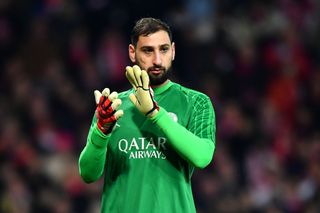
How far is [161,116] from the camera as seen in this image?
13.5ft

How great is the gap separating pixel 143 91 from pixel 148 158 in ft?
1.31

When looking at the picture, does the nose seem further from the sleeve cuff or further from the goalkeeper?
the sleeve cuff

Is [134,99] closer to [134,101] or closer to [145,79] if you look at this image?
[134,101]

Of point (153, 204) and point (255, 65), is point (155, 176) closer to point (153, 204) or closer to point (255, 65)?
point (153, 204)

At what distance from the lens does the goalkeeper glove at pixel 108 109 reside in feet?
13.5

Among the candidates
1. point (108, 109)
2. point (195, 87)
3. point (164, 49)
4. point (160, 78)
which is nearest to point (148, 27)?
point (164, 49)

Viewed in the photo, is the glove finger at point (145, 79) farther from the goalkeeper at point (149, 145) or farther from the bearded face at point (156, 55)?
the bearded face at point (156, 55)

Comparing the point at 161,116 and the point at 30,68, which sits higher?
the point at 30,68

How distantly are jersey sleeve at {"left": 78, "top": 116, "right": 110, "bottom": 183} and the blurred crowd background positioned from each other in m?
5.19

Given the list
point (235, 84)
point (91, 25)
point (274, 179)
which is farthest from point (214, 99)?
point (91, 25)

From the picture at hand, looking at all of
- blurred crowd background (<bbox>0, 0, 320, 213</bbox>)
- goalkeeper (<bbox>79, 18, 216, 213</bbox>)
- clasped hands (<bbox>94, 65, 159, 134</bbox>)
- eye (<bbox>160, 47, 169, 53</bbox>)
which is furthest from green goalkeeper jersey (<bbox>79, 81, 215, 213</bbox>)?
blurred crowd background (<bbox>0, 0, 320, 213</bbox>)

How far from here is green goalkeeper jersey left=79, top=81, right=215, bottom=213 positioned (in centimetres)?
427

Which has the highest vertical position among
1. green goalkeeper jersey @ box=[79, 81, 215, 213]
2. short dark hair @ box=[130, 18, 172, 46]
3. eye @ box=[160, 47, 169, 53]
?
short dark hair @ box=[130, 18, 172, 46]

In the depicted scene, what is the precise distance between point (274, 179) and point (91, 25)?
3508 millimetres
